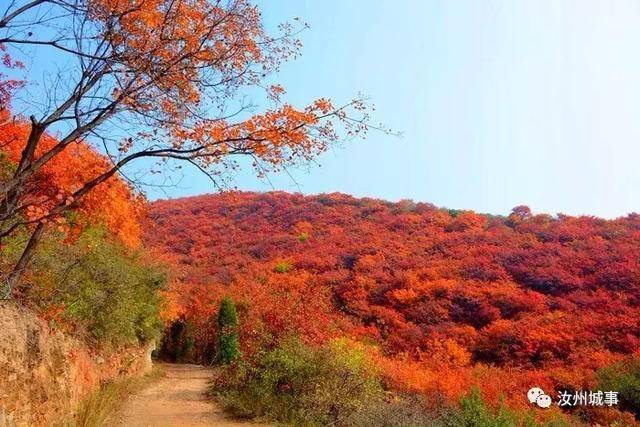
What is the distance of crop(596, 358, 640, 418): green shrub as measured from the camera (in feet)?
36.3

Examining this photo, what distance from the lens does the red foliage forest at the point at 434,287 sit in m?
13.0

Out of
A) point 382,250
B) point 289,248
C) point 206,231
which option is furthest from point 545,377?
point 206,231

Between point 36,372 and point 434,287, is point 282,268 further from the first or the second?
point 36,372

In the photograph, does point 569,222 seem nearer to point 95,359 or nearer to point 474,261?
point 474,261

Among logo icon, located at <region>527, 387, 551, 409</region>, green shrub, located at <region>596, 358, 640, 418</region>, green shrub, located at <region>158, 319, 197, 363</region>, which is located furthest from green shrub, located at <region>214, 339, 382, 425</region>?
green shrub, located at <region>158, 319, 197, 363</region>

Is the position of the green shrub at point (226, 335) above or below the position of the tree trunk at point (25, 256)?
below

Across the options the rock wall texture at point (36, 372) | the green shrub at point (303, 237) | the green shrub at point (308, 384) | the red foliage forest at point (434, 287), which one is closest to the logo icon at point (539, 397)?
the red foliage forest at point (434, 287)

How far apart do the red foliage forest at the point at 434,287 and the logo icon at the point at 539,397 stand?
0.96 feet

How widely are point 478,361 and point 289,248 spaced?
696 inches

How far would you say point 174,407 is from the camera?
12.0 m

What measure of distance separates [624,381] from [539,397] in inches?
69.5

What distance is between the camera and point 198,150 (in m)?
5.02

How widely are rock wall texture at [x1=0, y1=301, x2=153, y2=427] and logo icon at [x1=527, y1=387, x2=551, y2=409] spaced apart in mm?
9149

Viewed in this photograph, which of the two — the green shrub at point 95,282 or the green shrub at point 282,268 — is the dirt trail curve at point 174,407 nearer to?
the green shrub at point 95,282
